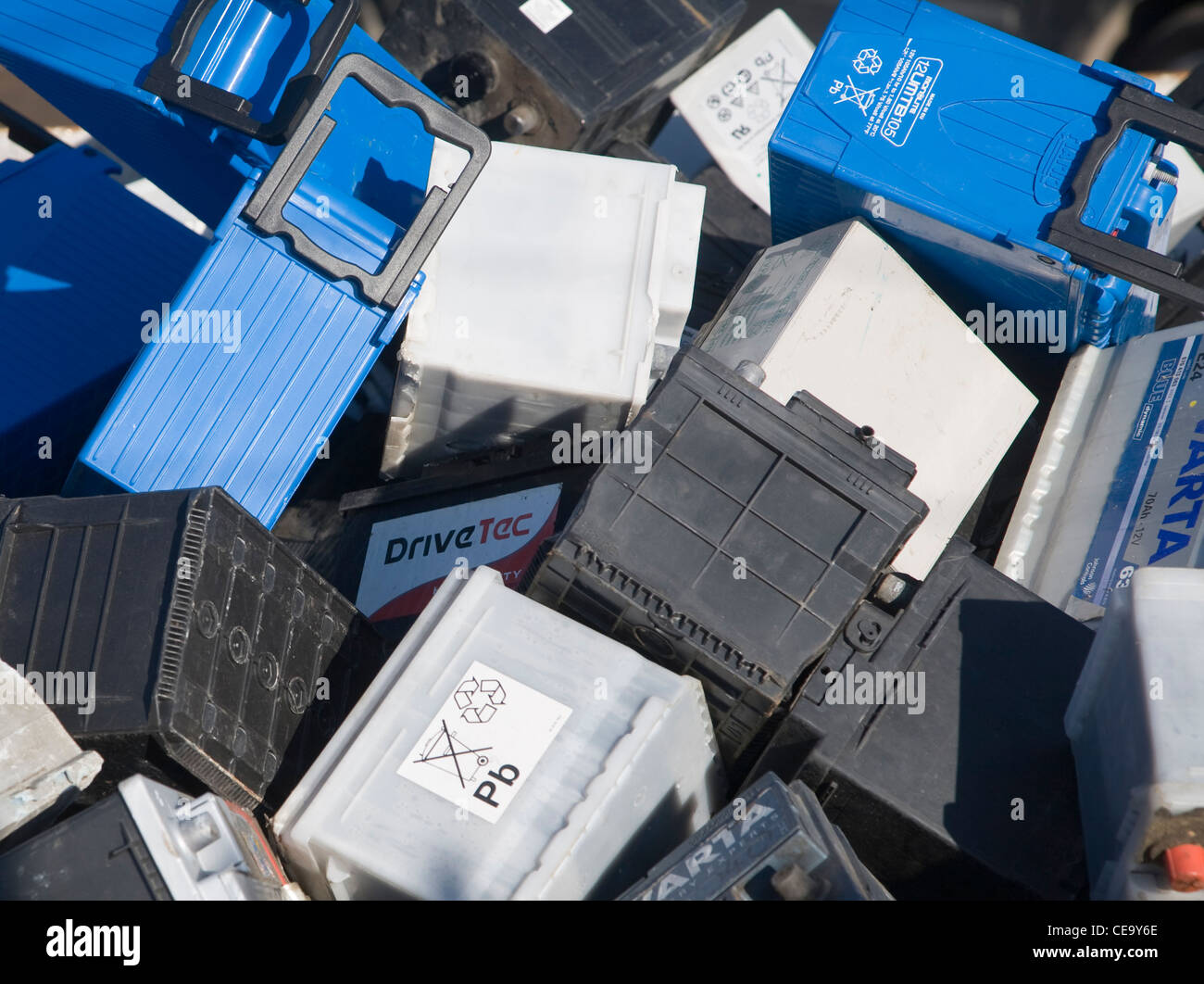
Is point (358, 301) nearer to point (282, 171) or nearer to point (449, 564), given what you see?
point (282, 171)

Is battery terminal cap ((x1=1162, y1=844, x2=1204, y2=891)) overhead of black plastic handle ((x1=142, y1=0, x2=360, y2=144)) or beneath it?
beneath

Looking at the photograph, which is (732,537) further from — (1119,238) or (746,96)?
(746,96)

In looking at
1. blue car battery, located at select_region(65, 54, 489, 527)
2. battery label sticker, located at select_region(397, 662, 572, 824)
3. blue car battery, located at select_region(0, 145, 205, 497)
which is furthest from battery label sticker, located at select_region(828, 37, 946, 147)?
blue car battery, located at select_region(0, 145, 205, 497)

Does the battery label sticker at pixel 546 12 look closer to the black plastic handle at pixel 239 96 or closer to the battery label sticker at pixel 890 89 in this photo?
the black plastic handle at pixel 239 96

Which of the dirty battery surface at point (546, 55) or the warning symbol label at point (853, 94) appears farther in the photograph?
the dirty battery surface at point (546, 55)

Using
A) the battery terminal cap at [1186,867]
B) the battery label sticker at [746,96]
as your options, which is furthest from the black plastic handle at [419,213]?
the battery terminal cap at [1186,867]

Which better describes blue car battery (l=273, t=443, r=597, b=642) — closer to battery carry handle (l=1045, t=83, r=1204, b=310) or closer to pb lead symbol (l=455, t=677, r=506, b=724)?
pb lead symbol (l=455, t=677, r=506, b=724)
